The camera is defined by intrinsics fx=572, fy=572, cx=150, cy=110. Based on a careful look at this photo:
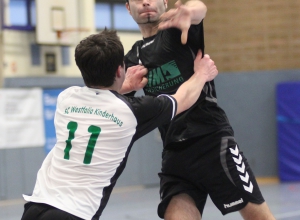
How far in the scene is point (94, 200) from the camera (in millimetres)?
2844

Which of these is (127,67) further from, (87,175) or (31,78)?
(31,78)

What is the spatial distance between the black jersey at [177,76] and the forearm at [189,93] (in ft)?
0.97

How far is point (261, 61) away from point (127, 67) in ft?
26.2

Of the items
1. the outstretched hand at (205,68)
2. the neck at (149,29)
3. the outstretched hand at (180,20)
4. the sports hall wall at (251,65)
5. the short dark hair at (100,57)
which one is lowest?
the sports hall wall at (251,65)

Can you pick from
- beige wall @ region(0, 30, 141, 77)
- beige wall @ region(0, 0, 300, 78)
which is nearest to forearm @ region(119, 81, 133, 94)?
beige wall @ region(0, 30, 141, 77)

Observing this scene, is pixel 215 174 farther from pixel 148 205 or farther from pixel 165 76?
pixel 148 205

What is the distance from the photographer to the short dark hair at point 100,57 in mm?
2895

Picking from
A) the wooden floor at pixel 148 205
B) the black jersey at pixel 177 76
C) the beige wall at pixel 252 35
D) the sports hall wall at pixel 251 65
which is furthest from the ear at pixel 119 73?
the beige wall at pixel 252 35

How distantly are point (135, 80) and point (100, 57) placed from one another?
2.89 ft

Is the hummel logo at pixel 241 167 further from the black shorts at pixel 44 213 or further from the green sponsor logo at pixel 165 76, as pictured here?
the black shorts at pixel 44 213

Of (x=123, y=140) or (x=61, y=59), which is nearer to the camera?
(x=123, y=140)

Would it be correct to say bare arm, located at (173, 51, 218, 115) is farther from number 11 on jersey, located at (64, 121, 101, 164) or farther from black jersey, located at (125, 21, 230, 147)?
number 11 on jersey, located at (64, 121, 101, 164)

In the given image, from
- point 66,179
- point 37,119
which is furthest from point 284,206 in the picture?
point 66,179

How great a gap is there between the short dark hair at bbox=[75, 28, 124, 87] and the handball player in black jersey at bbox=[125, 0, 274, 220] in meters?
0.75
